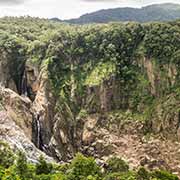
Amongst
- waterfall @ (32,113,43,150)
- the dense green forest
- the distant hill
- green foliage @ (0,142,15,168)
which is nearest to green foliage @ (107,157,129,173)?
the dense green forest

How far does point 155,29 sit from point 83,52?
1094 cm

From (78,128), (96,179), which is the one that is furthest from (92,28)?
(96,179)

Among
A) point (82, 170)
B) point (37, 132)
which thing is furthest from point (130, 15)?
point (82, 170)

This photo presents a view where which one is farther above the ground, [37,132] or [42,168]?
[42,168]

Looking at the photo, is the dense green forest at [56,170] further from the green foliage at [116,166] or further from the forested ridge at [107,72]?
the forested ridge at [107,72]

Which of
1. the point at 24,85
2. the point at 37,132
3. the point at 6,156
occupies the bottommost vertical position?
the point at 37,132

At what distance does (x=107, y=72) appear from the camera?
70375mm

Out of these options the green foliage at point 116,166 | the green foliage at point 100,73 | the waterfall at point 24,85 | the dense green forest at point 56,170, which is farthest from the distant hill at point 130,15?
the dense green forest at point 56,170

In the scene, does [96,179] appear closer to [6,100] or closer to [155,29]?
[6,100]

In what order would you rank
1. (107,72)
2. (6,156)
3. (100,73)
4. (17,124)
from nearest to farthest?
(6,156) → (17,124) → (107,72) → (100,73)

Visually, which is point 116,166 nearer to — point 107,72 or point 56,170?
point 56,170

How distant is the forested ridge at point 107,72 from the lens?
66.6 meters

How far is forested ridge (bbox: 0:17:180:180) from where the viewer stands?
6656 cm

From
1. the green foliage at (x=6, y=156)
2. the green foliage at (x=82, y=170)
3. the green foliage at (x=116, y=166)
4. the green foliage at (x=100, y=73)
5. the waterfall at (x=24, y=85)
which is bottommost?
the green foliage at (x=116, y=166)
